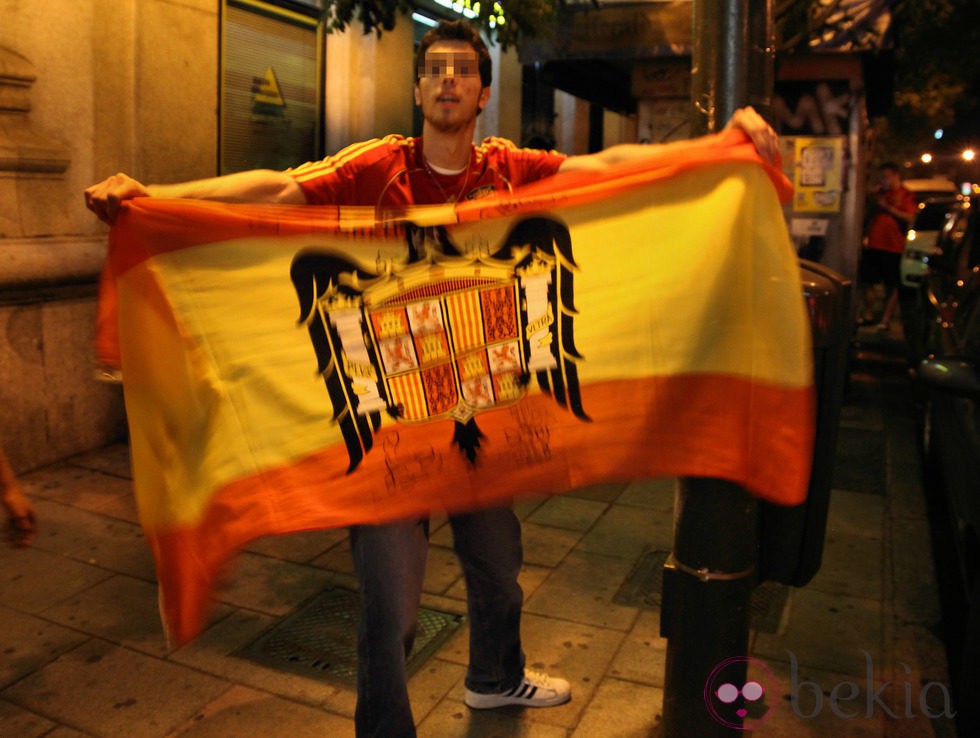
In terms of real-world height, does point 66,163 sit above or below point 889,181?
below

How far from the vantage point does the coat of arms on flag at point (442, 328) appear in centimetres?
271

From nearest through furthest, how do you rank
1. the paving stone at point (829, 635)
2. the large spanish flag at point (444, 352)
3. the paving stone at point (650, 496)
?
the large spanish flag at point (444, 352) → the paving stone at point (829, 635) → the paving stone at point (650, 496)

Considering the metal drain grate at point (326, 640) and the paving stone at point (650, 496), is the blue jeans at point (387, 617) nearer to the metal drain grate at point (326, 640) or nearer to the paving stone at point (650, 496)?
the metal drain grate at point (326, 640)

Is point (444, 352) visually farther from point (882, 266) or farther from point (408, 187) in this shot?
point (882, 266)

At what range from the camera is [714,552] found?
2650 millimetres

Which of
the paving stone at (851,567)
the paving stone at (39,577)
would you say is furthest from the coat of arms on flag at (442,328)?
the paving stone at (851,567)

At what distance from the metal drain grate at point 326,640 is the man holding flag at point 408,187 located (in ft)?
→ 3.09

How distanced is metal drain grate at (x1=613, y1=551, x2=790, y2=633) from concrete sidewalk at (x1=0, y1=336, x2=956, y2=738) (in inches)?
0.7

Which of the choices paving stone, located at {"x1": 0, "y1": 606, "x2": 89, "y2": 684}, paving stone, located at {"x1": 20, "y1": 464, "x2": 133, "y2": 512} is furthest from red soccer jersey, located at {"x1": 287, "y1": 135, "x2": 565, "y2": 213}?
paving stone, located at {"x1": 20, "y1": 464, "x2": 133, "y2": 512}

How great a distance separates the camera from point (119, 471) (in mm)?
6074

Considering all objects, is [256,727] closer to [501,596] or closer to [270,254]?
[501,596]

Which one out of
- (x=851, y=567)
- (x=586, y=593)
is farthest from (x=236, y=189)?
(x=851, y=567)

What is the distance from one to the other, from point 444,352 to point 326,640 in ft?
5.83

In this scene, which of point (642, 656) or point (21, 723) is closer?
point (21, 723)
